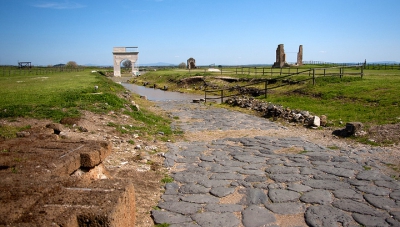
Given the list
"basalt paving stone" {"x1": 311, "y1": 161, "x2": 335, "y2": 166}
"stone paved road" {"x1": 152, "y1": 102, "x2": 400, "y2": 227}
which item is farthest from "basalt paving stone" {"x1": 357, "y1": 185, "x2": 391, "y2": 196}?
"basalt paving stone" {"x1": 311, "y1": 161, "x2": 335, "y2": 166}

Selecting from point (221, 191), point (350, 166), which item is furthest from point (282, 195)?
point (350, 166)

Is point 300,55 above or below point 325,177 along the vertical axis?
above

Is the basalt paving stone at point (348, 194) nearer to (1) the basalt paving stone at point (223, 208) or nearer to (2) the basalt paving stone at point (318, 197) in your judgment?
(2) the basalt paving stone at point (318, 197)

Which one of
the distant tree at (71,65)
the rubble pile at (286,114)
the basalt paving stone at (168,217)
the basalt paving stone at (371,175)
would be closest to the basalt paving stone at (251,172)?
the basalt paving stone at (371,175)

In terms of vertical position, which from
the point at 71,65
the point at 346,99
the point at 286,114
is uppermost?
the point at 71,65

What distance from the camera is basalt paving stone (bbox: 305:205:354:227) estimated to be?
417 cm

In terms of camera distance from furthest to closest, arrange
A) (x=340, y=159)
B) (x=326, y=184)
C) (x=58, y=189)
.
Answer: (x=340, y=159) < (x=326, y=184) < (x=58, y=189)

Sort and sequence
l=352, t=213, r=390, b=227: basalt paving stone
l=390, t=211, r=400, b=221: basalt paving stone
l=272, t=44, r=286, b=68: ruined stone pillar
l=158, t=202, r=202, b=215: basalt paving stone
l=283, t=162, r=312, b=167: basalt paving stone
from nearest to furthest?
l=352, t=213, r=390, b=227: basalt paving stone
l=390, t=211, r=400, b=221: basalt paving stone
l=158, t=202, r=202, b=215: basalt paving stone
l=283, t=162, r=312, b=167: basalt paving stone
l=272, t=44, r=286, b=68: ruined stone pillar

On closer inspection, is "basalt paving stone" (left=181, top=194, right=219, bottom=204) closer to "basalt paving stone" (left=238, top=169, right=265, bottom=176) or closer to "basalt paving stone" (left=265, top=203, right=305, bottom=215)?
"basalt paving stone" (left=265, top=203, right=305, bottom=215)

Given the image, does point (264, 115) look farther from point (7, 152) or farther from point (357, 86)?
point (7, 152)

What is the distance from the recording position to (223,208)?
469 centimetres

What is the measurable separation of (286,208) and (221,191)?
1.20m

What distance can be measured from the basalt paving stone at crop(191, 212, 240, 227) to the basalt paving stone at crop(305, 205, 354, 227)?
106 cm

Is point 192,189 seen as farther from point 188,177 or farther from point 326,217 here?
point 326,217
